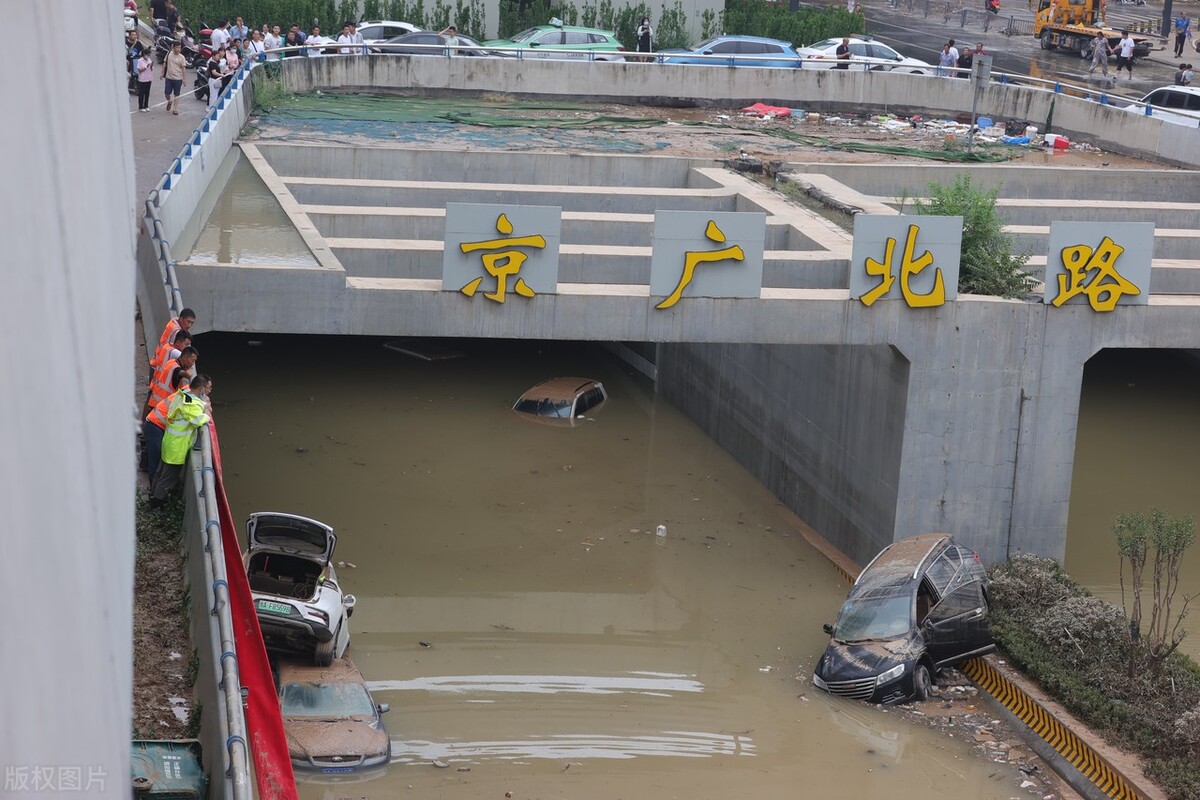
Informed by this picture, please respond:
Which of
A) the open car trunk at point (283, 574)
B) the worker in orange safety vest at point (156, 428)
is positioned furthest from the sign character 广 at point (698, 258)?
the worker in orange safety vest at point (156, 428)

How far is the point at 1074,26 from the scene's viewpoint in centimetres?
5334

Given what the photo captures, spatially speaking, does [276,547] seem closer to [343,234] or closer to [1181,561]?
[343,234]

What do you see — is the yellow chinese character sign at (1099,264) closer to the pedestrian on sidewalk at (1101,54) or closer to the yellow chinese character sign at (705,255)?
the yellow chinese character sign at (705,255)

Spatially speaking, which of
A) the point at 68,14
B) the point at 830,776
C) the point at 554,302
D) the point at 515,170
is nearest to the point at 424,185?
the point at 515,170

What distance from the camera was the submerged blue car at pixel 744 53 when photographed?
40.4 metres

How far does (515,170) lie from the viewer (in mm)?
28828

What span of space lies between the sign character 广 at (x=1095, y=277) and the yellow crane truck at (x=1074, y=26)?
3673cm

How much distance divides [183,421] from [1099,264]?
1221 cm

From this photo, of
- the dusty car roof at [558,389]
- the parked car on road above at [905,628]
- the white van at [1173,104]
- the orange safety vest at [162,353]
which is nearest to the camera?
the orange safety vest at [162,353]

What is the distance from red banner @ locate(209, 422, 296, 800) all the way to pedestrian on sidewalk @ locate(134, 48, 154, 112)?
20.5 m

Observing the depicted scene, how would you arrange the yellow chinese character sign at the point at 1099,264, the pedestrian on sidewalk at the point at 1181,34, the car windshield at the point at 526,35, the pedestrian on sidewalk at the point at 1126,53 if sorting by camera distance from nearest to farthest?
1. the yellow chinese character sign at the point at 1099,264
2. the car windshield at the point at 526,35
3. the pedestrian on sidewalk at the point at 1126,53
4. the pedestrian on sidewalk at the point at 1181,34

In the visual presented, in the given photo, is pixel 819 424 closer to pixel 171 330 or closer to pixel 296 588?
pixel 296 588

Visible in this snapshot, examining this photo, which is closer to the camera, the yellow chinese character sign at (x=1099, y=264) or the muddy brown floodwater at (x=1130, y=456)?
the yellow chinese character sign at (x=1099, y=264)

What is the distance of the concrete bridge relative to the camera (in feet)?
59.5
